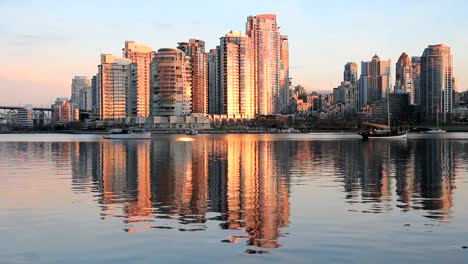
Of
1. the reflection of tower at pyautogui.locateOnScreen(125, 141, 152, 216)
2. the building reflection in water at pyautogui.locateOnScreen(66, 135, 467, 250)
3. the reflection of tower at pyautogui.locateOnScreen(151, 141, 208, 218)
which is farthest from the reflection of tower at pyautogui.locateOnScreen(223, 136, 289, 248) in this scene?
the reflection of tower at pyautogui.locateOnScreen(125, 141, 152, 216)

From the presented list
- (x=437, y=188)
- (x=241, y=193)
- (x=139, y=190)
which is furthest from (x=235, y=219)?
(x=437, y=188)

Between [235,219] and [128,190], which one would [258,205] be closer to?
[235,219]

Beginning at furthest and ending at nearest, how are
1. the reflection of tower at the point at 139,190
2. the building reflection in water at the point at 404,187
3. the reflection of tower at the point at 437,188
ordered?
the building reflection in water at the point at 404,187
the reflection of tower at the point at 139,190
the reflection of tower at the point at 437,188

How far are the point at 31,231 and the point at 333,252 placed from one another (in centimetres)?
1038

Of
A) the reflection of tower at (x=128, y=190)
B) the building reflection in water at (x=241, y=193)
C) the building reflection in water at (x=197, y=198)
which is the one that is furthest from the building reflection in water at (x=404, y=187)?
the reflection of tower at (x=128, y=190)

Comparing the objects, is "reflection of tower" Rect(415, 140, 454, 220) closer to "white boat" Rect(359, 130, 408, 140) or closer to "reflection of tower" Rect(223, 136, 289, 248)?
"reflection of tower" Rect(223, 136, 289, 248)

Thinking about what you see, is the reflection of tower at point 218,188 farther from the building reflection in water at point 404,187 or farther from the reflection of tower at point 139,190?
the building reflection in water at point 404,187

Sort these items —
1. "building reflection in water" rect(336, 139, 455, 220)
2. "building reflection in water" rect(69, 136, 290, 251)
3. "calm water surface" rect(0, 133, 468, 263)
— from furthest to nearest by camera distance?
"building reflection in water" rect(336, 139, 455, 220)
"building reflection in water" rect(69, 136, 290, 251)
"calm water surface" rect(0, 133, 468, 263)

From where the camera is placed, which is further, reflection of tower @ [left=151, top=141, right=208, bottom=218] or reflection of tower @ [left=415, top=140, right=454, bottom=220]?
reflection of tower @ [left=151, top=141, right=208, bottom=218]

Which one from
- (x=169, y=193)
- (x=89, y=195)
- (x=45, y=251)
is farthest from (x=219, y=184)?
(x=45, y=251)

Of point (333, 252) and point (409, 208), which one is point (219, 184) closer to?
point (409, 208)

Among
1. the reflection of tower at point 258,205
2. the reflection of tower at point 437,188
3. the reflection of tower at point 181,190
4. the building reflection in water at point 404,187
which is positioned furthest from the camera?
the building reflection in water at point 404,187

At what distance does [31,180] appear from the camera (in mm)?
36156

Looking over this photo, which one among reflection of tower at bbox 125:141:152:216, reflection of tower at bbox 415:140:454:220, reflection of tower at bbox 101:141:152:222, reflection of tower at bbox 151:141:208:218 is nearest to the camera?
reflection of tower at bbox 415:140:454:220
